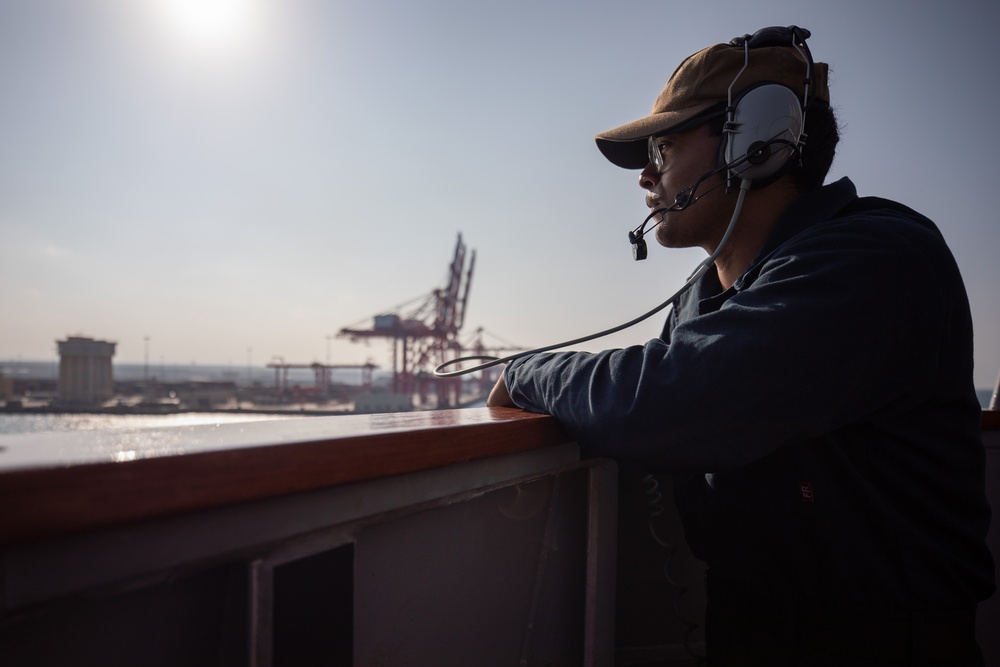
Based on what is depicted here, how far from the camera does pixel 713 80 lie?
0.84 m

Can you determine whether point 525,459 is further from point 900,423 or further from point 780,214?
point 780,214

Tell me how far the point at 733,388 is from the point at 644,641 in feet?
2.57

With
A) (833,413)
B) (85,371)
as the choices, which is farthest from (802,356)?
(85,371)

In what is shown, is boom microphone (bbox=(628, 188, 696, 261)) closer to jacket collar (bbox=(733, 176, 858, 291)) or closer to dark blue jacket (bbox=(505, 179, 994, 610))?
jacket collar (bbox=(733, 176, 858, 291))

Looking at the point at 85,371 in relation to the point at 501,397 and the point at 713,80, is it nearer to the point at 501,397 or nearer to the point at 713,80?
the point at 501,397

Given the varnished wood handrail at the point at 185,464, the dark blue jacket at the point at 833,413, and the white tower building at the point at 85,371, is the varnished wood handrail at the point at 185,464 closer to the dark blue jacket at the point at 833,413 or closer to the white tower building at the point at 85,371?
the dark blue jacket at the point at 833,413

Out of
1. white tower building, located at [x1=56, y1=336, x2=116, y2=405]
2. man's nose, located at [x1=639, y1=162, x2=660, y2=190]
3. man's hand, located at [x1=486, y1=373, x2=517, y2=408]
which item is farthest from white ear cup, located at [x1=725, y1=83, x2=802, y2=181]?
white tower building, located at [x1=56, y1=336, x2=116, y2=405]

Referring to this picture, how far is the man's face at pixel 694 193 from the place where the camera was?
87 cm

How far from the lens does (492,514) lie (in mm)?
718

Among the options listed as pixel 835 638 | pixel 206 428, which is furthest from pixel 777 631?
pixel 206 428

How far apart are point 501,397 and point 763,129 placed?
0.56 meters

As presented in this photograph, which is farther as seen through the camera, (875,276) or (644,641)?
(644,641)

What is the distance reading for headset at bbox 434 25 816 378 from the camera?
31.3 inches

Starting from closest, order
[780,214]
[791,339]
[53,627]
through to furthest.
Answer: [53,627], [791,339], [780,214]
